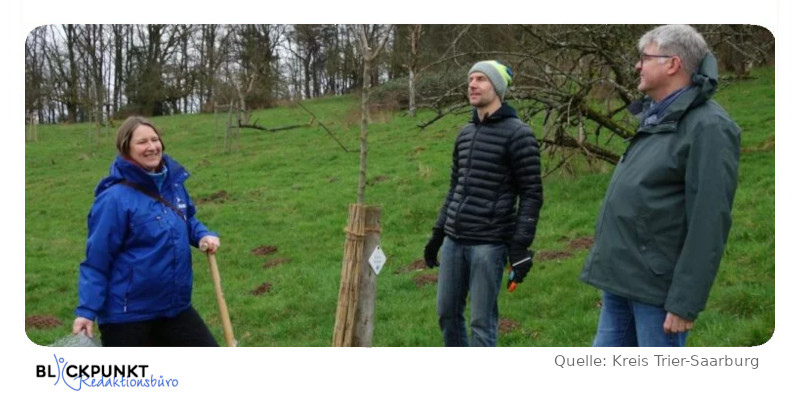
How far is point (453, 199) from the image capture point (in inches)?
148

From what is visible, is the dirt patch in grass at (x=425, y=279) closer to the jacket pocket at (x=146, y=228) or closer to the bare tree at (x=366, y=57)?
the bare tree at (x=366, y=57)

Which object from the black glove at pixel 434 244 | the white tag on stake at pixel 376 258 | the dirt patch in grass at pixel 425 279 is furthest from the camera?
the dirt patch in grass at pixel 425 279

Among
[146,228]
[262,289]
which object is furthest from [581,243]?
[146,228]

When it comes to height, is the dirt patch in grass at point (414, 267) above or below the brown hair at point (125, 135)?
below

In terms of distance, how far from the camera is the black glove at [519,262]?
3484mm

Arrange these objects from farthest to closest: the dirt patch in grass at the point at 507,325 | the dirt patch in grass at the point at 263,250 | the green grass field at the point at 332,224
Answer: the dirt patch in grass at the point at 263,250 < the dirt patch in grass at the point at 507,325 < the green grass field at the point at 332,224

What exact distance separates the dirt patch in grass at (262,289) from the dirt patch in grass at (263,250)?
747 millimetres

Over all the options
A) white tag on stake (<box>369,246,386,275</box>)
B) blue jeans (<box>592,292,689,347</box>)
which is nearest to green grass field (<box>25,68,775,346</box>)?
white tag on stake (<box>369,246,386,275</box>)

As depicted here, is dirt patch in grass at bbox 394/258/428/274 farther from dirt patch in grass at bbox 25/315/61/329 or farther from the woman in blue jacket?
the woman in blue jacket

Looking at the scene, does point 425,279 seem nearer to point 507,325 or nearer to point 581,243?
point 507,325

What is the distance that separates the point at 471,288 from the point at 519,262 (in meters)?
0.31

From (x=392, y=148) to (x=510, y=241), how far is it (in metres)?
4.39

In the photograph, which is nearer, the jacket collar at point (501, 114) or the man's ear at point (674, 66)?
the man's ear at point (674, 66)

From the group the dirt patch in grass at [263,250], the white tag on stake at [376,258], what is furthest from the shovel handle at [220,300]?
the dirt patch in grass at [263,250]
